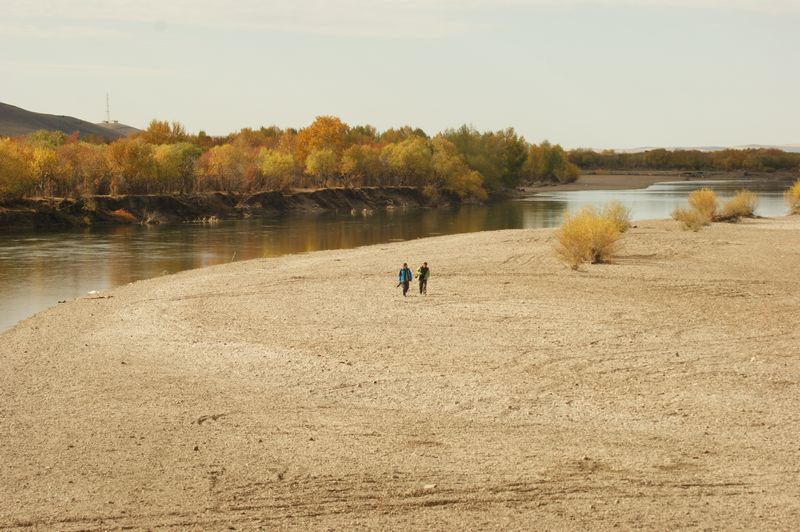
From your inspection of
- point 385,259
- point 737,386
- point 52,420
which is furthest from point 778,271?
point 52,420

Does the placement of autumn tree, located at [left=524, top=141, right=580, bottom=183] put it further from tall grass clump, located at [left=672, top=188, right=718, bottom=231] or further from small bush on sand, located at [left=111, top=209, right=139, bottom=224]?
tall grass clump, located at [left=672, top=188, right=718, bottom=231]

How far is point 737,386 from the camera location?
15.3m

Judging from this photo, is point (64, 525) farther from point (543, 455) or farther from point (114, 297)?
point (114, 297)

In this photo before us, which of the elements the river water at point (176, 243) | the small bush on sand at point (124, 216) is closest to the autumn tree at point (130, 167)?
the small bush on sand at point (124, 216)

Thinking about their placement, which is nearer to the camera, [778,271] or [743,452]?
[743,452]

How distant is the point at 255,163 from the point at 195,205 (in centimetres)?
1798

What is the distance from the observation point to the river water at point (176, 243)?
32.8 m

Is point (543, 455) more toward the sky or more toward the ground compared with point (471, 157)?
more toward the ground

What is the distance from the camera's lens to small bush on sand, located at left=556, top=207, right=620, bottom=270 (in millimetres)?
32031

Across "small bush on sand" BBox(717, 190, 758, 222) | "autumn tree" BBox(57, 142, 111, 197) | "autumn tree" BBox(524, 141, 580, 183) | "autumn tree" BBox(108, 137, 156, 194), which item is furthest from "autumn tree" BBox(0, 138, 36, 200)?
"autumn tree" BBox(524, 141, 580, 183)

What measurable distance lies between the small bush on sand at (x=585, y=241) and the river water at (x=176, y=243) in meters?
15.5

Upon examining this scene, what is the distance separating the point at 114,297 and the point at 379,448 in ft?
57.2

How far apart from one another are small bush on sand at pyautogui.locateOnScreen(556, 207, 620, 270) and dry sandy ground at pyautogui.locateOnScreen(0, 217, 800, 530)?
544 cm

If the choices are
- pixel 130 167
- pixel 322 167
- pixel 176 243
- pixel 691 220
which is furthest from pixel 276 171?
pixel 691 220
